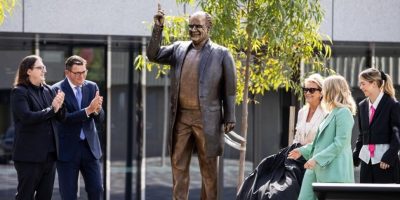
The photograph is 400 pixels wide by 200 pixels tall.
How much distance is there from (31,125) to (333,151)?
305 cm

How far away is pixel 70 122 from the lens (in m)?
10.2

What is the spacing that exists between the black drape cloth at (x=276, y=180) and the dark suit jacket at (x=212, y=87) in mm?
953

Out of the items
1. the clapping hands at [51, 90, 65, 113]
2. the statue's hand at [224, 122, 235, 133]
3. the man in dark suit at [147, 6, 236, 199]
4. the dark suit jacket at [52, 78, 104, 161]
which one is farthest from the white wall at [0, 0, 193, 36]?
the statue's hand at [224, 122, 235, 133]

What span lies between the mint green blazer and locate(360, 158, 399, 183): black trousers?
1.10m

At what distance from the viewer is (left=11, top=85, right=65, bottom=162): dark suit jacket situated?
31.9 ft

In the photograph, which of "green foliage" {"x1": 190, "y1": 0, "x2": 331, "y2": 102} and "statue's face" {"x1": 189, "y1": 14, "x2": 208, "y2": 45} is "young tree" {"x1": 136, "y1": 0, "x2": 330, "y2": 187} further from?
"statue's face" {"x1": 189, "y1": 14, "x2": 208, "y2": 45}

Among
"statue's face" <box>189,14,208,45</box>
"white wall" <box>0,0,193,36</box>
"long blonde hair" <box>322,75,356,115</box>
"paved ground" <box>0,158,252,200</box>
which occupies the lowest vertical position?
"paved ground" <box>0,158,252,200</box>

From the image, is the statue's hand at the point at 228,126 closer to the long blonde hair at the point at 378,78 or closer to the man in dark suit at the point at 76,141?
the man in dark suit at the point at 76,141

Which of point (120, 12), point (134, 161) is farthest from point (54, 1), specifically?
point (134, 161)

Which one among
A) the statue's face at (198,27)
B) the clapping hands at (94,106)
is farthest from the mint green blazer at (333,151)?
the clapping hands at (94,106)

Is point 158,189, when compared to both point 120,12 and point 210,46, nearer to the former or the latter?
point 120,12

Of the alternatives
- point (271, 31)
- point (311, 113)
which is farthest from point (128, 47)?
point (311, 113)

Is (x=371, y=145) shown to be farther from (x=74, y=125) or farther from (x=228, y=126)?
(x=74, y=125)

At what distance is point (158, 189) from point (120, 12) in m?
3.02
